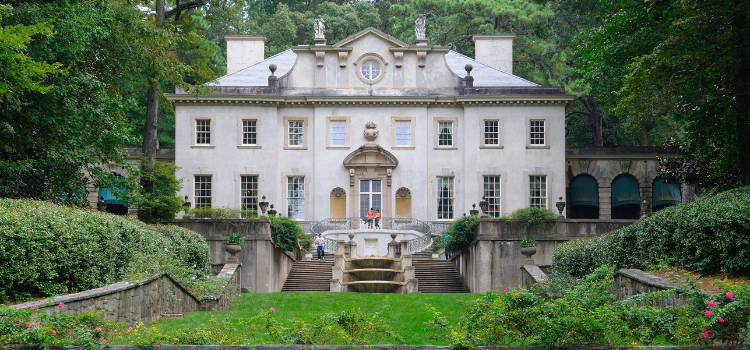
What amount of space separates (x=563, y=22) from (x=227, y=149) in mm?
18890

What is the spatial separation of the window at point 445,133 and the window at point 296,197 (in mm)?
6823

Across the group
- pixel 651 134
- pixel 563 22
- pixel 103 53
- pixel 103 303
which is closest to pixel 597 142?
pixel 651 134

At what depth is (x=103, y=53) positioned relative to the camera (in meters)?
24.0

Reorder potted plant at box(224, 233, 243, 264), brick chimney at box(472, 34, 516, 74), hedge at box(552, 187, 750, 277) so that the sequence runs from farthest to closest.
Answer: brick chimney at box(472, 34, 516, 74), potted plant at box(224, 233, 243, 264), hedge at box(552, 187, 750, 277)

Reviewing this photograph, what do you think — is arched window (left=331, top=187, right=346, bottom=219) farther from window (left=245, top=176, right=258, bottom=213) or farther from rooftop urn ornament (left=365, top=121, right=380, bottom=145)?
window (left=245, top=176, right=258, bottom=213)

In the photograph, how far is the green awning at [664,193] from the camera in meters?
41.4

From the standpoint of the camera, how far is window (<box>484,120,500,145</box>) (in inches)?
1551

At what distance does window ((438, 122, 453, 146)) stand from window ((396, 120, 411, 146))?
1.48 meters

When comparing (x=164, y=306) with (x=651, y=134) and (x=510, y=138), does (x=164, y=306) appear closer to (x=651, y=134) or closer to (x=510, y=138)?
(x=510, y=138)

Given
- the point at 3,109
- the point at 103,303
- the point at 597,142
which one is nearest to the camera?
the point at 103,303

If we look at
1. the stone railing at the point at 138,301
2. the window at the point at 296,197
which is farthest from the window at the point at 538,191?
the stone railing at the point at 138,301

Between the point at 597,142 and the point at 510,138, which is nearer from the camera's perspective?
the point at 510,138

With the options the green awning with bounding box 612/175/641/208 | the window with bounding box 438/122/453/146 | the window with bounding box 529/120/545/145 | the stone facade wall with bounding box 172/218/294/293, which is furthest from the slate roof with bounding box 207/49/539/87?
the stone facade wall with bounding box 172/218/294/293

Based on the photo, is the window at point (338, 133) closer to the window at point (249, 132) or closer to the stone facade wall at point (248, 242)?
the window at point (249, 132)
